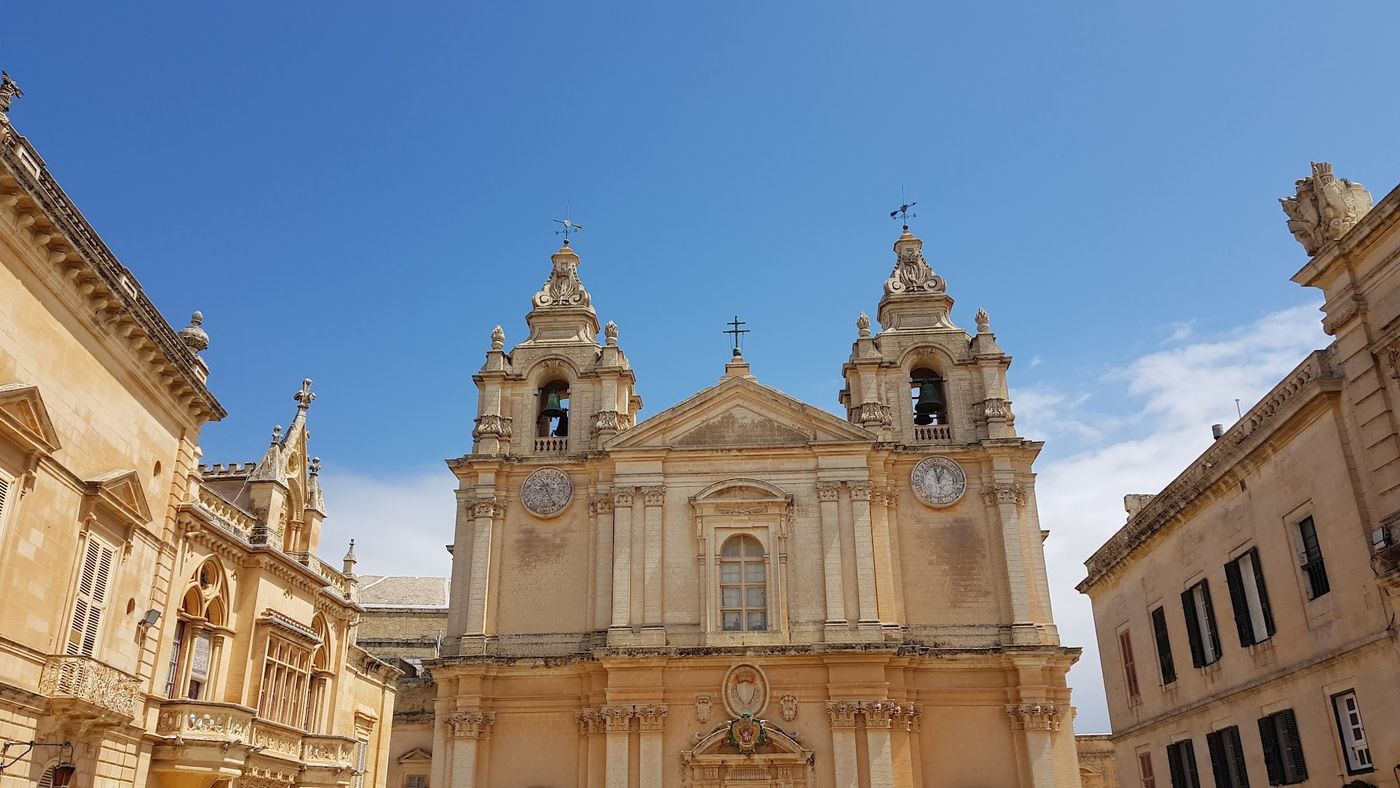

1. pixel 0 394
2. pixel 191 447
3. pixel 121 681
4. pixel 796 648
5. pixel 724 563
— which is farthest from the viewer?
pixel 724 563

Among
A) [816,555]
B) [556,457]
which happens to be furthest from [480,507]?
[816,555]

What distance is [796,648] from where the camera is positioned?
26984mm

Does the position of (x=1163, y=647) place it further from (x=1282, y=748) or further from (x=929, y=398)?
(x=929, y=398)

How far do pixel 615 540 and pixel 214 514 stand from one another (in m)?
11.4

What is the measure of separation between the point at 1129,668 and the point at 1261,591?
275 inches

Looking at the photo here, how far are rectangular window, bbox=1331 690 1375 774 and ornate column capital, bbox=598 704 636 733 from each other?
15841 mm

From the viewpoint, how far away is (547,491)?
30016 millimetres

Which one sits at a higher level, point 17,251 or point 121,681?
point 17,251

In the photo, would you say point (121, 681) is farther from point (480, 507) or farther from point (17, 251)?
point (480, 507)

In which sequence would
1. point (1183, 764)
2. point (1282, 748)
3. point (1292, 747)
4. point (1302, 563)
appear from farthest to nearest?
1. point (1183, 764)
2. point (1282, 748)
3. point (1292, 747)
4. point (1302, 563)

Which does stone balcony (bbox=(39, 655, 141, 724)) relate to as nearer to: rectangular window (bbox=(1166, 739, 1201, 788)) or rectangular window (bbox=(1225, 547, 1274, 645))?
rectangular window (bbox=(1225, 547, 1274, 645))

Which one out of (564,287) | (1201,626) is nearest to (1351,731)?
(1201,626)

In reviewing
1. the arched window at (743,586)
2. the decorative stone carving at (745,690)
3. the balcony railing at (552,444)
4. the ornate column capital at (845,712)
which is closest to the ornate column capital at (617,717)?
the decorative stone carving at (745,690)

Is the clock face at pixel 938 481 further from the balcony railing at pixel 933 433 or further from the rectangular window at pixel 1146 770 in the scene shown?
the rectangular window at pixel 1146 770
